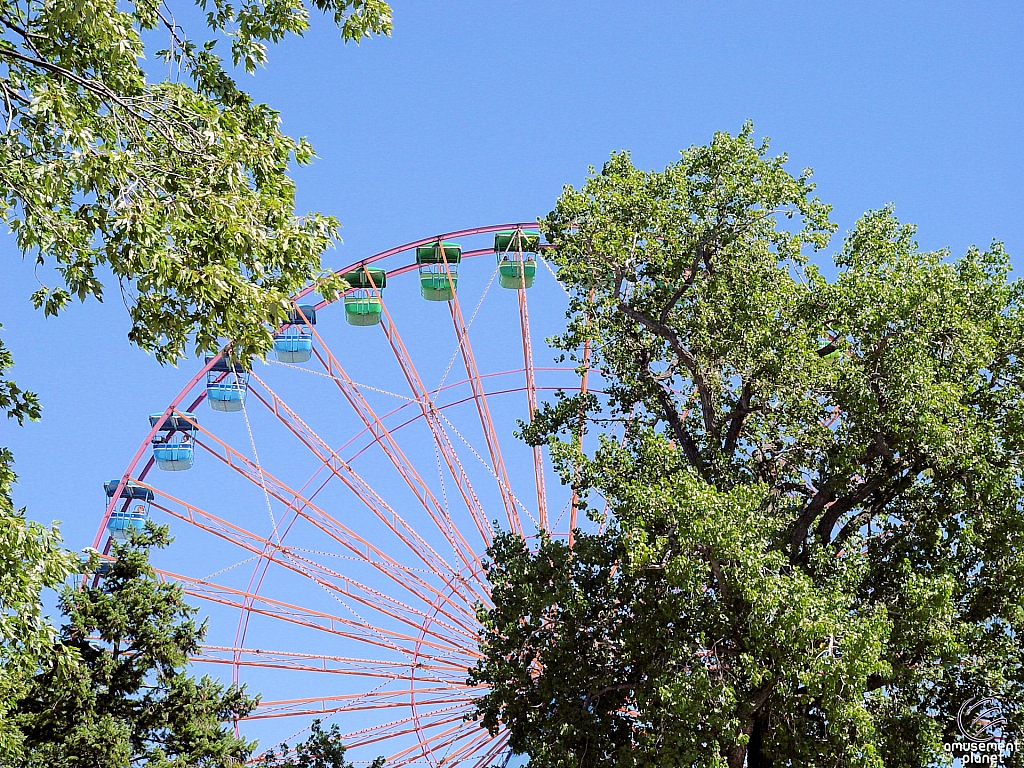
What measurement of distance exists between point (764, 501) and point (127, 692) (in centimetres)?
860

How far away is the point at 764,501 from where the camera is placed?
1611 cm

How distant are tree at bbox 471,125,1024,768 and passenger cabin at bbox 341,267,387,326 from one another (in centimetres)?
853

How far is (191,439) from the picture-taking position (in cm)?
2519

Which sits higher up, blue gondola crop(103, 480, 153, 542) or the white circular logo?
blue gondola crop(103, 480, 153, 542)

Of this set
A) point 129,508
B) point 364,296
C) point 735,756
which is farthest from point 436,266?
point 735,756

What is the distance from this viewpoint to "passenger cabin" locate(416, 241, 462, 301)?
85.8 feet

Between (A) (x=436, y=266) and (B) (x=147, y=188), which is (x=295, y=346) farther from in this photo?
(B) (x=147, y=188)

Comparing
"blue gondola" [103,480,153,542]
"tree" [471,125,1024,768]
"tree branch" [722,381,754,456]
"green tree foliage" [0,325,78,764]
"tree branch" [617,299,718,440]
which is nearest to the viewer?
"green tree foliage" [0,325,78,764]

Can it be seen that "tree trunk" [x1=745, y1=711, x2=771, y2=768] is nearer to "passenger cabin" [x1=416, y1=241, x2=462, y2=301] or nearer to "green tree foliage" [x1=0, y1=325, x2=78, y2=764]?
"green tree foliage" [x1=0, y1=325, x2=78, y2=764]

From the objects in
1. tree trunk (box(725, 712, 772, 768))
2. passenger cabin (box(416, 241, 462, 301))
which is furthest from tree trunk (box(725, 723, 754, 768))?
passenger cabin (box(416, 241, 462, 301))

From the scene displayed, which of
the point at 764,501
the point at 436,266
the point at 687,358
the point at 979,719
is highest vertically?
the point at 436,266

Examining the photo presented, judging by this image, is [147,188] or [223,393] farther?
[223,393]

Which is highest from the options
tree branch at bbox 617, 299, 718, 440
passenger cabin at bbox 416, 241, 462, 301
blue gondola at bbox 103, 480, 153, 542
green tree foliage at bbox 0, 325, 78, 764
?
passenger cabin at bbox 416, 241, 462, 301

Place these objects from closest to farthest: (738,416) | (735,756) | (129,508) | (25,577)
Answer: (25,577) < (735,756) < (738,416) < (129,508)
